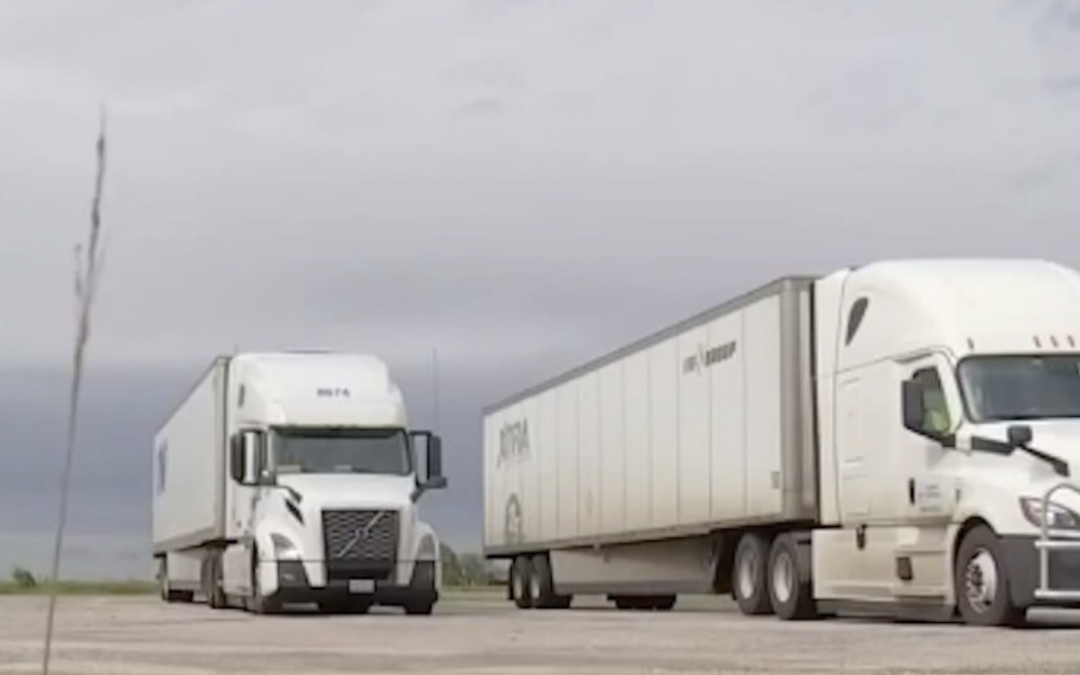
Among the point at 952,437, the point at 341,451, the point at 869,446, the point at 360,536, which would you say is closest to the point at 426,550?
the point at 360,536

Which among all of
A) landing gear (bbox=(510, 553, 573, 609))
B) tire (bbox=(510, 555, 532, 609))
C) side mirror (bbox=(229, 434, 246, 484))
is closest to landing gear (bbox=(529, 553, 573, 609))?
→ landing gear (bbox=(510, 553, 573, 609))

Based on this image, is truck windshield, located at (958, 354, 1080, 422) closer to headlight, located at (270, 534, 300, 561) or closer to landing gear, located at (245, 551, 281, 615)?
headlight, located at (270, 534, 300, 561)

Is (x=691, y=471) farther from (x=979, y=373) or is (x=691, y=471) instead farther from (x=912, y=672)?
(x=912, y=672)

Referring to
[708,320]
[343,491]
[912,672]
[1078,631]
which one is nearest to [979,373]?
[1078,631]

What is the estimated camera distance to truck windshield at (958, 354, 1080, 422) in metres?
17.7

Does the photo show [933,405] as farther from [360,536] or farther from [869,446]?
[360,536]

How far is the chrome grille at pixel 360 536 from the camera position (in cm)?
2508

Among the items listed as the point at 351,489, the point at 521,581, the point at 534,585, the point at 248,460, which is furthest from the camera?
the point at 521,581

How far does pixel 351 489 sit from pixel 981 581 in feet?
33.1

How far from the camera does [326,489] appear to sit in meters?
25.4

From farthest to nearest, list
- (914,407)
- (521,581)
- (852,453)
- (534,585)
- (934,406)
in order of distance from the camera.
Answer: (521,581)
(534,585)
(852,453)
(934,406)
(914,407)

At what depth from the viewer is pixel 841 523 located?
19.8 meters

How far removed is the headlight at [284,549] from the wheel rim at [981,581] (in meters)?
9.73

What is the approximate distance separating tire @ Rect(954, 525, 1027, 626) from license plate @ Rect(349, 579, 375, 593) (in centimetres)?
917
